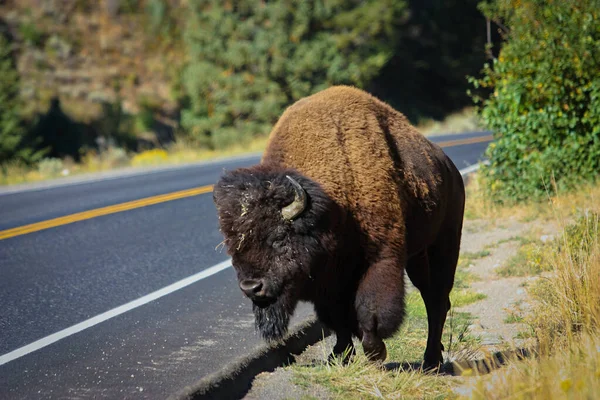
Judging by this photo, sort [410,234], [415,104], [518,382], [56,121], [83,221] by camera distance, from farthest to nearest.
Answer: [415,104]
[56,121]
[83,221]
[410,234]
[518,382]

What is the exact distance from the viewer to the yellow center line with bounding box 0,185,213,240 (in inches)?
405

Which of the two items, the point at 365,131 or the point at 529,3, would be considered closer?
the point at 365,131

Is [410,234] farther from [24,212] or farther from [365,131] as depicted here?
[24,212]

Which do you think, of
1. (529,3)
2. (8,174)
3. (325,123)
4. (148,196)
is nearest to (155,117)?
(8,174)

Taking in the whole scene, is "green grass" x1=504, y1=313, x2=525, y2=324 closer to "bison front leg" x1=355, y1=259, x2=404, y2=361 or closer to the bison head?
"bison front leg" x1=355, y1=259, x2=404, y2=361

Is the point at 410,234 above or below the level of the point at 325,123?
below

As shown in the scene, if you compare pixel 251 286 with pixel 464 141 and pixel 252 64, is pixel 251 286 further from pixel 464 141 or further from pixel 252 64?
pixel 252 64

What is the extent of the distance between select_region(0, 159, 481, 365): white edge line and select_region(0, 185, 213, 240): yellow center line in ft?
11.8

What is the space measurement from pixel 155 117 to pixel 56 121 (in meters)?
13.8

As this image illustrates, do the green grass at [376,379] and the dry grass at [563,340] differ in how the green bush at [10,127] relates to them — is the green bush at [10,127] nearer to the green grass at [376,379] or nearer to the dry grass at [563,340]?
the green grass at [376,379]

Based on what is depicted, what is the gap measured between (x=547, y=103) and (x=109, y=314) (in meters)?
6.27

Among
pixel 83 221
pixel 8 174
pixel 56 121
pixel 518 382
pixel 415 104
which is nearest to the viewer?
A: pixel 518 382

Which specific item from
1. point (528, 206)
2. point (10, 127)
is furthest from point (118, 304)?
point (10, 127)

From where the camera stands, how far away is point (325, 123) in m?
4.83
